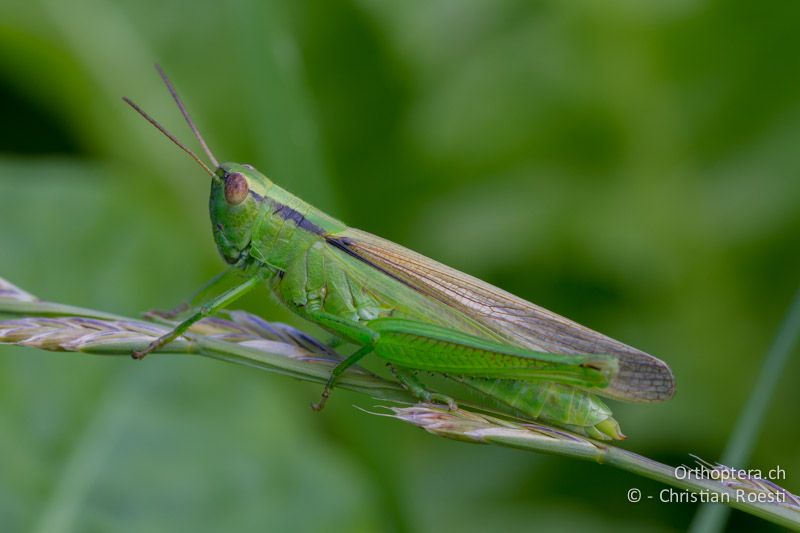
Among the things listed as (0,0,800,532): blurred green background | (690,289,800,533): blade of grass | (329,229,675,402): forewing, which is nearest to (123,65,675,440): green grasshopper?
(329,229,675,402): forewing

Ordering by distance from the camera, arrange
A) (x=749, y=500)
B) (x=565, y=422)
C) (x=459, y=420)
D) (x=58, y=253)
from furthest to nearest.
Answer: (x=58, y=253) < (x=565, y=422) < (x=459, y=420) < (x=749, y=500)

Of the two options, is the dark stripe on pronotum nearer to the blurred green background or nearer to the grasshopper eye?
the grasshopper eye

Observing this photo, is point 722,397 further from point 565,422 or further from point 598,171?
point 565,422

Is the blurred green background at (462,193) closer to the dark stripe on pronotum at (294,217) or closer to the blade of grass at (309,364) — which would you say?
the dark stripe on pronotum at (294,217)

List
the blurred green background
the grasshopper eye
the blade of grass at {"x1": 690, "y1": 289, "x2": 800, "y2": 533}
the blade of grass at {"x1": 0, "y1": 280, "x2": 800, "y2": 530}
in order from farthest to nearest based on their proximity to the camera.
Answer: the blurred green background, the grasshopper eye, the blade of grass at {"x1": 690, "y1": 289, "x2": 800, "y2": 533}, the blade of grass at {"x1": 0, "y1": 280, "x2": 800, "y2": 530}

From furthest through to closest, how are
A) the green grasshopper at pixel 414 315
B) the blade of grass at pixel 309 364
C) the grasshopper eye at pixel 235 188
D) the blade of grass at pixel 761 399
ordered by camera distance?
the grasshopper eye at pixel 235 188, the green grasshopper at pixel 414 315, the blade of grass at pixel 761 399, the blade of grass at pixel 309 364

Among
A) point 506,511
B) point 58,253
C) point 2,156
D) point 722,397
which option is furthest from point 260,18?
point 722,397

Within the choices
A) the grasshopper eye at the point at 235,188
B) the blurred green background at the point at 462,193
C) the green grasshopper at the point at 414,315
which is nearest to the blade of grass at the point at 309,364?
the green grasshopper at the point at 414,315
